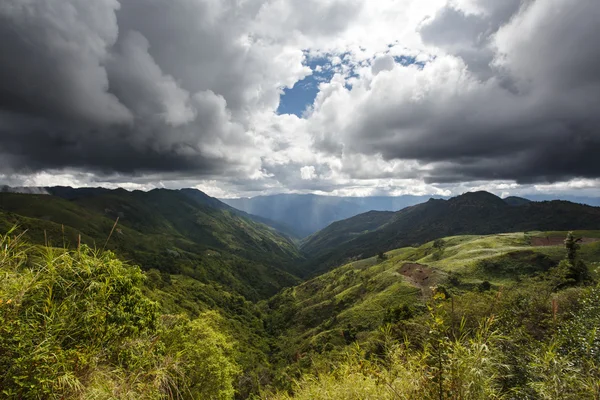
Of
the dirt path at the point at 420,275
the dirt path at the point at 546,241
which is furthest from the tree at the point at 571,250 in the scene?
the dirt path at the point at 546,241

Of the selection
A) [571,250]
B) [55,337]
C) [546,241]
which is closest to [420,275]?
[571,250]

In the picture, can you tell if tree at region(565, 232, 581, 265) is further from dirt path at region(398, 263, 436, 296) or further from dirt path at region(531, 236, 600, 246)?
dirt path at region(531, 236, 600, 246)

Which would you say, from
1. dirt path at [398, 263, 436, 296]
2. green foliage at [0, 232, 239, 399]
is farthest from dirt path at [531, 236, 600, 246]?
green foliage at [0, 232, 239, 399]

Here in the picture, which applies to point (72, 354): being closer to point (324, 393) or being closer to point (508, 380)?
point (324, 393)

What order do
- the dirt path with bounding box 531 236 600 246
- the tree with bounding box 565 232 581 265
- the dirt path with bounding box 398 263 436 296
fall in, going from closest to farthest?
the tree with bounding box 565 232 581 265
the dirt path with bounding box 398 263 436 296
the dirt path with bounding box 531 236 600 246

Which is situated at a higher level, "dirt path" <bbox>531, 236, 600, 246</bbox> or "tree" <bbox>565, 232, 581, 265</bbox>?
"tree" <bbox>565, 232, 581, 265</bbox>

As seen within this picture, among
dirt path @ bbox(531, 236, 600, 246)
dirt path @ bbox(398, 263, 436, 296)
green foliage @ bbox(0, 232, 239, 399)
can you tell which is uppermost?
green foliage @ bbox(0, 232, 239, 399)

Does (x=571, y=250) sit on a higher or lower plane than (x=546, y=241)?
higher

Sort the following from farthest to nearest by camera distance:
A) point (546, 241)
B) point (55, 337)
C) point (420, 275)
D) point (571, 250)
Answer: point (546, 241)
point (420, 275)
point (571, 250)
point (55, 337)

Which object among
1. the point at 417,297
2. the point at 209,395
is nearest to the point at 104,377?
the point at 209,395

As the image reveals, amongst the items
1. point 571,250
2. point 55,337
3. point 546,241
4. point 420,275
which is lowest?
point 420,275

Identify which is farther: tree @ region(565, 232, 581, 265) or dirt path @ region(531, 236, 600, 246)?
dirt path @ region(531, 236, 600, 246)

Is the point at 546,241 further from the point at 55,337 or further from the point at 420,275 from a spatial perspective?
the point at 55,337

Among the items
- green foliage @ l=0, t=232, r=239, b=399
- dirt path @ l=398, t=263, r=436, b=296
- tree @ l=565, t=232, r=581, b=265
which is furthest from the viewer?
dirt path @ l=398, t=263, r=436, b=296
